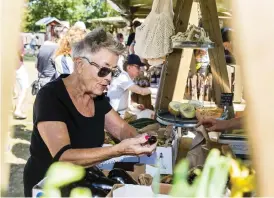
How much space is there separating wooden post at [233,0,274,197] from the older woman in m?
0.78

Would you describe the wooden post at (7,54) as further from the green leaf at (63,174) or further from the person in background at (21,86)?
the person in background at (21,86)

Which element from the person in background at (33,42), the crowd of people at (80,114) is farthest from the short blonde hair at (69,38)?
the person in background at (33,42)

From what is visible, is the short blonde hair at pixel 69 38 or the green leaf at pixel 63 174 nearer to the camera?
the green leaf at pixel 63 174

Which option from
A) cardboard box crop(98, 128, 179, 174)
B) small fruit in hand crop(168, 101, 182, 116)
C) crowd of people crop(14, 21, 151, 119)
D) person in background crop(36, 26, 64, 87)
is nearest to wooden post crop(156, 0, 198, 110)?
small fruit in hand crop(168, 101, 182, 116)

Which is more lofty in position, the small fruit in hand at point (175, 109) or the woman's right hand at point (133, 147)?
the woman's right hand at point (133, 147)

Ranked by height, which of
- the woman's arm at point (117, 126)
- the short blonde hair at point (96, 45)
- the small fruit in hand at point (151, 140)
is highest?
the short blonde hair at point (96, 45)

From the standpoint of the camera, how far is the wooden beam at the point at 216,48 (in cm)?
341

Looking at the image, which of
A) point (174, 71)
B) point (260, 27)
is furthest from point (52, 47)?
point (260, 27)

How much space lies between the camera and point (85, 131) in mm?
1935

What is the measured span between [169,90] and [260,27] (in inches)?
106

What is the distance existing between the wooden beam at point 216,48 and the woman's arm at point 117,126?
1.37 meters

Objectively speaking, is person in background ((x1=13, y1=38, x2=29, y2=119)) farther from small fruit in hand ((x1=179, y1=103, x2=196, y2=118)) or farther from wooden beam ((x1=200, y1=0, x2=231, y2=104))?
small fruit in hand ((x1=179, y1=103, x2=196, y2=118))

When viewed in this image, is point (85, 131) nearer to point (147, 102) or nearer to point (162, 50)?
point (162, 50)

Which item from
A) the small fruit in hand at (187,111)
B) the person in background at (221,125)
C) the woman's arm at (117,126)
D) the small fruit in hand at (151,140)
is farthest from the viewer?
the small fruit in hand at (187,111)
